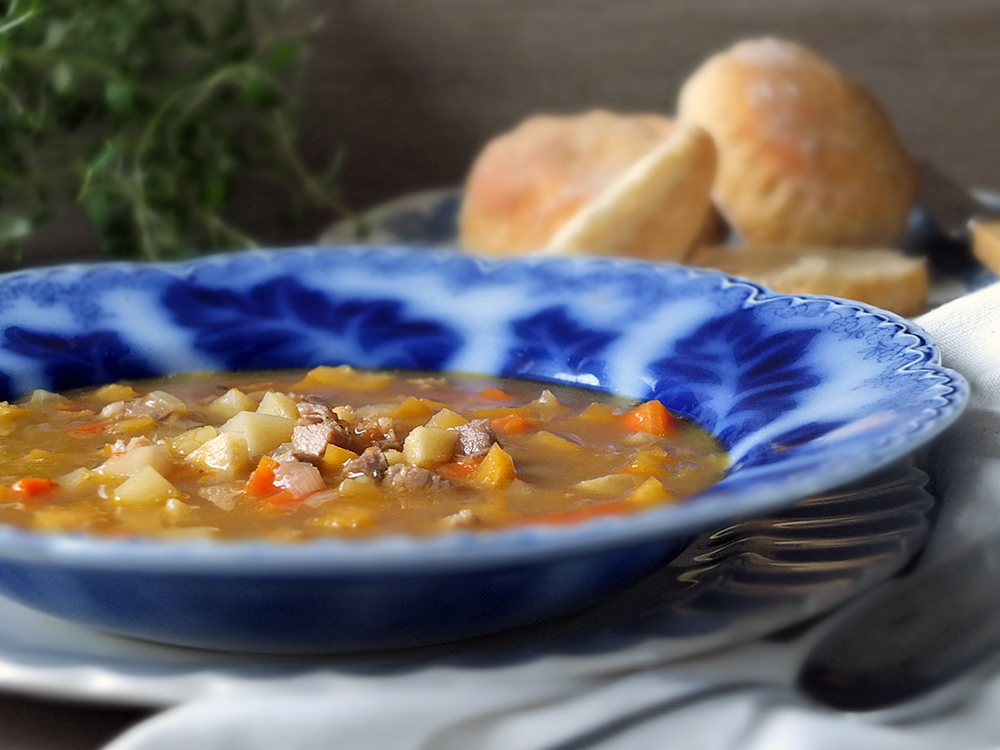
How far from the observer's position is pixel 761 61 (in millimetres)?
3395

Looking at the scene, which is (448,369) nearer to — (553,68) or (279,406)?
(279,406)

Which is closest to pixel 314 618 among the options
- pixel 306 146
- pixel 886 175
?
pixel 886 175

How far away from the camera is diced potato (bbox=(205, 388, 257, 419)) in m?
2.02

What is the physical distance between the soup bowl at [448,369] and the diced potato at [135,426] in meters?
0.33

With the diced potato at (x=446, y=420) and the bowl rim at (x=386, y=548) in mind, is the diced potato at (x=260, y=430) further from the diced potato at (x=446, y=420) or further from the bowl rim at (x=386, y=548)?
the bowl rim at (x=386, y=548)

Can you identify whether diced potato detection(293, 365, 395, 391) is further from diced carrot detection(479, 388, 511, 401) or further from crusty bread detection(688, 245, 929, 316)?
crusty bread detection(688, 245, 929, 316)

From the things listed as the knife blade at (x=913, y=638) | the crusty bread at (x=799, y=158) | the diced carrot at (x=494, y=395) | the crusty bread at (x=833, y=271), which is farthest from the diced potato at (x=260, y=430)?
the crusty bread at (x=799, y=158)

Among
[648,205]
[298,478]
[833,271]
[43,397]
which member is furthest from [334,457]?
[833,271]

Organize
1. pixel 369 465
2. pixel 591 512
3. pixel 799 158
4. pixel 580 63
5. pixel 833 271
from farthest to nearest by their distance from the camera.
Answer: pixel 580 63
pixel 799 158
pixel 833 271
pixel 369 465
pixel 591 512

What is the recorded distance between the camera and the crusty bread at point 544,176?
126 inches

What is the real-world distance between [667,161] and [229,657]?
1892mm

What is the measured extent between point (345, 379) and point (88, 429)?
50 centimetres

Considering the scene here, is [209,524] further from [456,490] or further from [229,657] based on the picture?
[456,490]

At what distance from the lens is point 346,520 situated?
1.46 m
